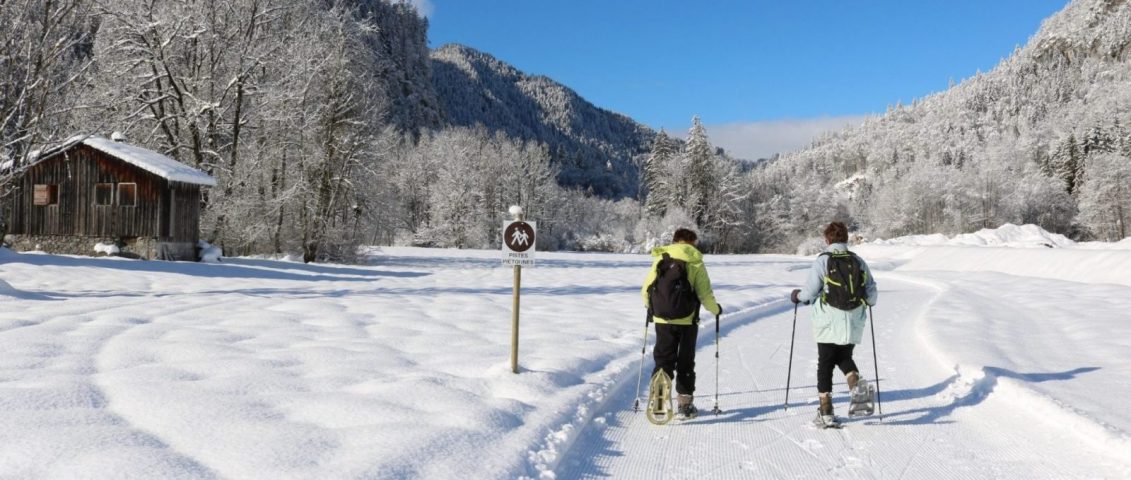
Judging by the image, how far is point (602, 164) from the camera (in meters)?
175

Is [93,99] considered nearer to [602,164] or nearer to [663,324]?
[663,324]

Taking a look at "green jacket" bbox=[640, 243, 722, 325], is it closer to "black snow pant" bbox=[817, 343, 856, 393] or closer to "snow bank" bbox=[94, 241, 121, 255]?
"black snow pant" bbox=[817, 343, 856, 393]

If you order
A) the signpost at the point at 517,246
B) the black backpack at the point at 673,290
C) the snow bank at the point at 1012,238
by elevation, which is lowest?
the black backpack at the point at 673,290

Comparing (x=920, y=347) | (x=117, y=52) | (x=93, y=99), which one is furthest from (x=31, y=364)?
(x=117, y=52)

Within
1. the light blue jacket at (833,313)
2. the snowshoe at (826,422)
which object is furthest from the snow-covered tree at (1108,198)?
the snowshoe at (826,422)

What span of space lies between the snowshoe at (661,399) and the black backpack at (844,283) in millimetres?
1649

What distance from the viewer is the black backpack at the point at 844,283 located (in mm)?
5938

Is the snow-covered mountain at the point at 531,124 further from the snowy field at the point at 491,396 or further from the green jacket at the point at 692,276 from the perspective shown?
the green jacket at the point at 692,276

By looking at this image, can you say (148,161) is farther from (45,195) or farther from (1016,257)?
(1016,257)

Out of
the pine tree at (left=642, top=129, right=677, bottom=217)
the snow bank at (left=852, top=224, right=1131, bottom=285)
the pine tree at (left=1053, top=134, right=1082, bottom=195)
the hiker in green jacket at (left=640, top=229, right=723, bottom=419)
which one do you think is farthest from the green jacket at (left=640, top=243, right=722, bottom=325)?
the pine tree at (left=1053, top=134, right=1082, bottom=195)

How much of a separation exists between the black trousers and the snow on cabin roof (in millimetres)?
22191

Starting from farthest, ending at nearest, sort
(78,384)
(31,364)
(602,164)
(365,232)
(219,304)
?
(602,164)
(365,232)
(219,304)
(31,364)
(78,384)

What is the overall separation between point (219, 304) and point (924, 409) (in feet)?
39.3

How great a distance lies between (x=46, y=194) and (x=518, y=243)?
2526cm
